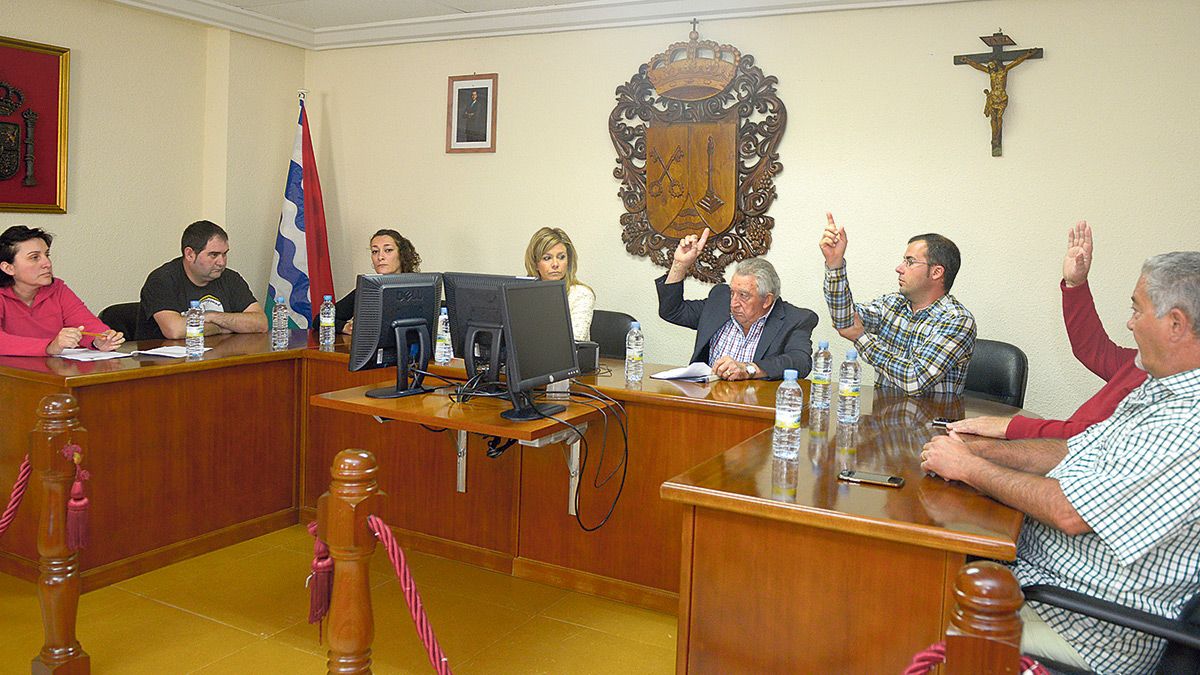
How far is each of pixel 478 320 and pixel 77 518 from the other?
125 centimetres

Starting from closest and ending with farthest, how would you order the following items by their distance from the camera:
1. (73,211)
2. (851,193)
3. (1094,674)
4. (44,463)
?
(1094,674), (44,463), (851,193), (73,211)

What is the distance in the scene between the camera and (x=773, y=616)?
1971mm

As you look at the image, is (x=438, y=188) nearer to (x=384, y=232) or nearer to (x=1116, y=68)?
(x=384, y=232)

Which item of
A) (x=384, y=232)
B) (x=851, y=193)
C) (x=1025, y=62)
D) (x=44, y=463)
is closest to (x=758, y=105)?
(x=851, y=193)

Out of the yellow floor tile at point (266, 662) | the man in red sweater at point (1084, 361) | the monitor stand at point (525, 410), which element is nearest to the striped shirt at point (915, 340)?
the man in red sweater at point (1084, 361)

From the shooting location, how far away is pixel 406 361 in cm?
314

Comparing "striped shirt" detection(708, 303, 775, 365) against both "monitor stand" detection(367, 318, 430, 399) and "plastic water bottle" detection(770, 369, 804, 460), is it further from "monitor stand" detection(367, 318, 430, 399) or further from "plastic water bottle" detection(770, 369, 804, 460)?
"plastic water bottle" detection(770, 369, 804, 460)

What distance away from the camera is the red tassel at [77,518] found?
2.50 meters

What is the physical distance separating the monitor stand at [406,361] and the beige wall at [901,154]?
1989 mm

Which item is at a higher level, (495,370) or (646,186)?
(646,186)

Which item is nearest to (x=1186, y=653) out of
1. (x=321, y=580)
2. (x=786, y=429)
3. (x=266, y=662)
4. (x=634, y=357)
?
(x=786, y=429)

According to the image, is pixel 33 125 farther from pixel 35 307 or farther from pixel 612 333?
pixel 612 333

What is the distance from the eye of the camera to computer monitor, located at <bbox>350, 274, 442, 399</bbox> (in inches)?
121

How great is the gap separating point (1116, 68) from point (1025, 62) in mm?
357
